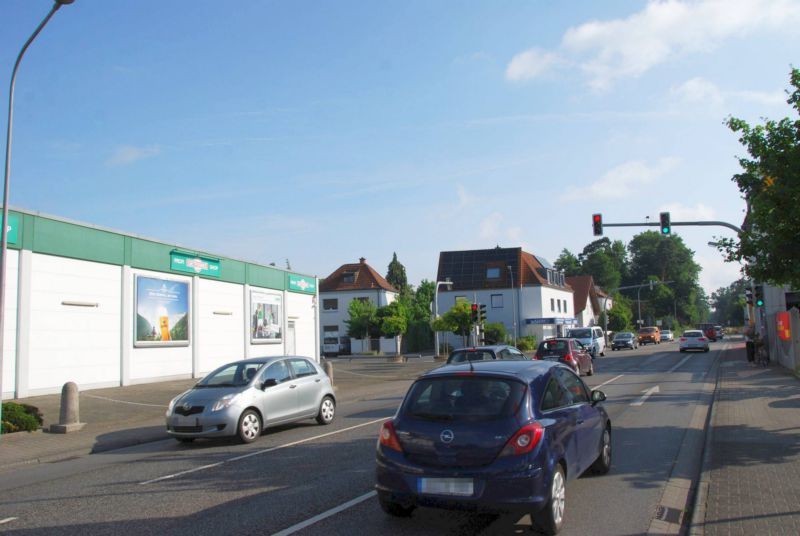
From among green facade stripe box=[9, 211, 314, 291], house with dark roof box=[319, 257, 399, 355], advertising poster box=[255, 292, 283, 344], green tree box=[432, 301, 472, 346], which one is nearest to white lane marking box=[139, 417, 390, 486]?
green facade stripe box=[9, 211, 314, 291]

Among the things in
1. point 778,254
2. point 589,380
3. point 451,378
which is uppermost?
point 778,254

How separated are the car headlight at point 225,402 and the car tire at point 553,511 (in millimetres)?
7059

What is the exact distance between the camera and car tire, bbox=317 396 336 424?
539 inches

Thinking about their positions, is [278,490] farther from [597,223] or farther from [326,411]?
[597,223]

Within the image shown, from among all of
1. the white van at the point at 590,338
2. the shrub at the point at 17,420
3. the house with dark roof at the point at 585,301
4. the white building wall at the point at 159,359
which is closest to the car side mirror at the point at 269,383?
the shrub at the point at 17,420

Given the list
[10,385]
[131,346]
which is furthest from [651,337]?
[10,385]

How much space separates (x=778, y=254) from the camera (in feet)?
32.9

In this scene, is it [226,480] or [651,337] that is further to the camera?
[651,337]

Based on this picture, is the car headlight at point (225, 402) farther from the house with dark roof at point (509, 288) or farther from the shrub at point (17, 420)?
the house with dark roof at point (509, 288)

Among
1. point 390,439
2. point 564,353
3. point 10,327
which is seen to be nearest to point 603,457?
point 390,439

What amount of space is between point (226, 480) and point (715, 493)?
5.63 meters

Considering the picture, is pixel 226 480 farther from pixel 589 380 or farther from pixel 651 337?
pixel 651 337

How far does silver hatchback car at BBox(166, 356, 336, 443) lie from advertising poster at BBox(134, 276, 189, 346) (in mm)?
12018

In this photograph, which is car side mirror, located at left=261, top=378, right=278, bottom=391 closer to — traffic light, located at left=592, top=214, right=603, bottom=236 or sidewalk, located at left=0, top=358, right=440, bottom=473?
sidewalk, located at left=0, top=358, right=440, bottom=473
